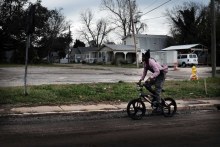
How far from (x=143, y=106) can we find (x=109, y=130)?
2245 mm

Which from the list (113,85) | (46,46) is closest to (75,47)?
(46,46)

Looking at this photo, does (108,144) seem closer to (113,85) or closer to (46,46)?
(113,85)

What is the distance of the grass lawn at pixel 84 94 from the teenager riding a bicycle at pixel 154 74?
4036 millimetres

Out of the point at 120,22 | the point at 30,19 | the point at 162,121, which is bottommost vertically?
the point at 162,121

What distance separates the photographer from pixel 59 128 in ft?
33.0

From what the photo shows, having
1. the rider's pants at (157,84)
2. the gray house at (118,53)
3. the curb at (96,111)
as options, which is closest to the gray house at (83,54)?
the gray house at (118,53)

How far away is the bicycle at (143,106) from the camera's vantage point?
1159 cm

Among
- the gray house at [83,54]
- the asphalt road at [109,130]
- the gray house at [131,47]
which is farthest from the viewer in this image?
the gray house at [83,54]

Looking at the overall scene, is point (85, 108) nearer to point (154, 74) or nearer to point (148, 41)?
point (154, 74)

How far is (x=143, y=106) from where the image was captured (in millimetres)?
11625

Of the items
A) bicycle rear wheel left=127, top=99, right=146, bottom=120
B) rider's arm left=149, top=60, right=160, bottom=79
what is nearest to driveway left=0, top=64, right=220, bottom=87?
bicycle rear wheel left=127, top=99, right=146, bottom=120

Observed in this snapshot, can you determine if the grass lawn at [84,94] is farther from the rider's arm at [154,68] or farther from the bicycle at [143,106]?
the rider's arm at [154,68]

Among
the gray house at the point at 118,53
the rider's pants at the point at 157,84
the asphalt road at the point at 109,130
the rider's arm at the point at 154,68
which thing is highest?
the gray house at the point at 118,53

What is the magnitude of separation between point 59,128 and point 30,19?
5.70 metres
